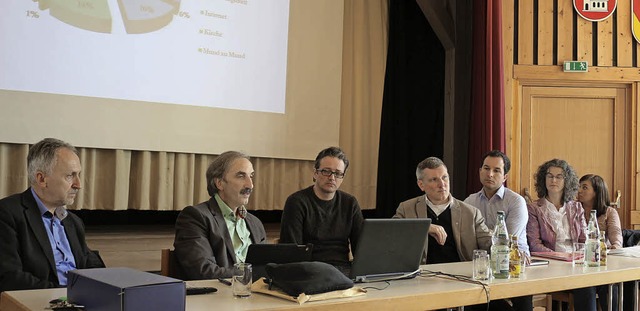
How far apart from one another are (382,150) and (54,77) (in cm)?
311

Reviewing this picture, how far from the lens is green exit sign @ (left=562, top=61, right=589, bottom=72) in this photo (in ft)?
19.6

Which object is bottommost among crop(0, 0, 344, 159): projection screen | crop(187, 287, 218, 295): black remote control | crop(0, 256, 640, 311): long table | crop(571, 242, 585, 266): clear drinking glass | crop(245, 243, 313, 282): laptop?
crop(0, 256, 640, 311): long table

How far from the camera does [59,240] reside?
2855 mm

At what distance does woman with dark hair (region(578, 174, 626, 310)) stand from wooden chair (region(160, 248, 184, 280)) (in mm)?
3074

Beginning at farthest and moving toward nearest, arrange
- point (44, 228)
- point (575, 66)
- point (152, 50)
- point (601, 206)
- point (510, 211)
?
point (575, 66), point (601, 206), point (152, 50), point (510, 211), point (44, 228)

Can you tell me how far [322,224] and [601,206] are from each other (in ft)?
8.05

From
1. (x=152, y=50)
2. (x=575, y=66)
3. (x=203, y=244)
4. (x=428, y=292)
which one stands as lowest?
(x=428, y=292)

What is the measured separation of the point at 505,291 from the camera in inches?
104

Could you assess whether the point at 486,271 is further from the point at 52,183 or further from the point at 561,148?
the point at 561,148

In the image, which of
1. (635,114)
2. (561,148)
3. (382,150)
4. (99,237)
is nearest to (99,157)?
(99,237)

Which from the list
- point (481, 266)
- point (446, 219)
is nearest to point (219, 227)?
point (481, 266)

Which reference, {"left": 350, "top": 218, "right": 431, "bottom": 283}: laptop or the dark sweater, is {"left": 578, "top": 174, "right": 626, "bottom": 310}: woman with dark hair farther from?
{"left": 350, "top": 218, "right": 431, "bottom": 283}: laptop

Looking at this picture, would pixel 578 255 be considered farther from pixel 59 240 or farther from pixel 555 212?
pixel 59 240

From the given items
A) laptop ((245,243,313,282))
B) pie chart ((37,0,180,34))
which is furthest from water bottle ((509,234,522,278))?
pie chart ((37,0,180,34))
